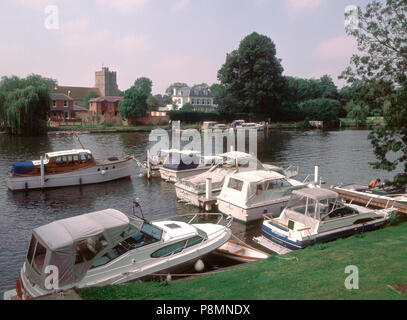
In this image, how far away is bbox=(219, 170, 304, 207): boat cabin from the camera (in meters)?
18.1

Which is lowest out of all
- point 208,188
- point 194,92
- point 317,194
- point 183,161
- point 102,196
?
point 102,196

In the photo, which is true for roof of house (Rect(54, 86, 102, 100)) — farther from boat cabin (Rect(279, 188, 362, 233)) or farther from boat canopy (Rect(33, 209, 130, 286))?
boat canopy (Rect(33, 209, 130, 286))

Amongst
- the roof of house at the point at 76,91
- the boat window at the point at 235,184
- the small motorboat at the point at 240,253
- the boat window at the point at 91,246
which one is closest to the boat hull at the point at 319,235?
the small motorboat at the point at 240,253

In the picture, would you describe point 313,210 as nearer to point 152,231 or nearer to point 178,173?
point 152,231

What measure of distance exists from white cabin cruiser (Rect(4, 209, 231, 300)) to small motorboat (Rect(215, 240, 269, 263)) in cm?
101

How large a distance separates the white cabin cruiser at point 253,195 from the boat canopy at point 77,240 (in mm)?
8071

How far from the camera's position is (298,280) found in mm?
9484

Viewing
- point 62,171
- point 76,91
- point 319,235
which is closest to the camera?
point 319,235

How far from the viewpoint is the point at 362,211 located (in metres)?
16.1

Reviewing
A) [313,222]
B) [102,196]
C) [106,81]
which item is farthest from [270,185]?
[106,81]

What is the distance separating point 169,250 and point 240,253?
10.4ft

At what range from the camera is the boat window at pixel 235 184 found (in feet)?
60.9
